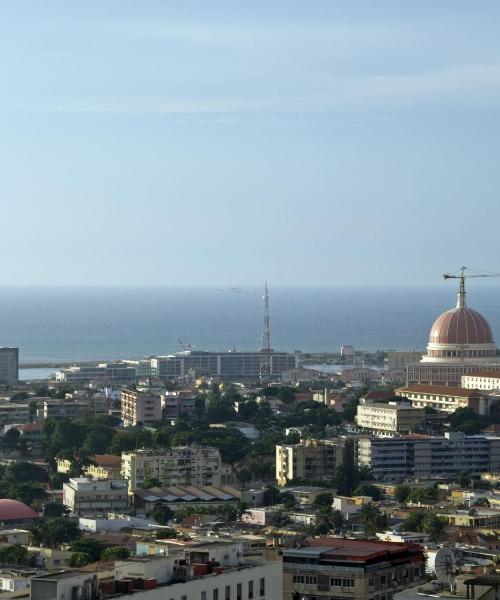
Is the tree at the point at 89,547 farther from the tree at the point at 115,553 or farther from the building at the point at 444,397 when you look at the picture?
the building at the point at 444,397

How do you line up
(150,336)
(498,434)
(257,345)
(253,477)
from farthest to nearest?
(150,336)
(257,345)
(498,434)
(253,477)

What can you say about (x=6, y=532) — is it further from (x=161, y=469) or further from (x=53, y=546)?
(x=161, y=469)

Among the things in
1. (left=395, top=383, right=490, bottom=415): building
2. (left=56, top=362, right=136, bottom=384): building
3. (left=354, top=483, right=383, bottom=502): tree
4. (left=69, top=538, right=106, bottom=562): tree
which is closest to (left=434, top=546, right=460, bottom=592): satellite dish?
(left=69, top=538, right=106, bottom=562): tree

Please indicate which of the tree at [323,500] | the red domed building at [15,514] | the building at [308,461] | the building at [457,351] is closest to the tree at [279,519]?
the tree at [323,500]

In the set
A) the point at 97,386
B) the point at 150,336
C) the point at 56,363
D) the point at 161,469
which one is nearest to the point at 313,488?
the point at 161,469

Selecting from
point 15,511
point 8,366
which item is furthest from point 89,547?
point 8,366

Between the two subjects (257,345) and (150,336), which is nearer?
(257,345)
